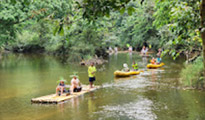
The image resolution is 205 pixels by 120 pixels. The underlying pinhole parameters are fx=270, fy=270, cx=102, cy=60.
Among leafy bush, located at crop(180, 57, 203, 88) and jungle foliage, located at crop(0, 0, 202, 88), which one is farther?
leafy bush, located at crop(180, 57, 203, 88)

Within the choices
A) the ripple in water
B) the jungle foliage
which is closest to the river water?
the ripple in water

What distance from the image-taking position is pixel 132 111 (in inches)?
384

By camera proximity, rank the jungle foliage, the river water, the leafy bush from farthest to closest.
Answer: the leafy bush → the river water → the jungle foliage

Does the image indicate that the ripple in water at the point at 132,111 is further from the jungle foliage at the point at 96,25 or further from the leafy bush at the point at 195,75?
the leafy bush at the point at 195,75

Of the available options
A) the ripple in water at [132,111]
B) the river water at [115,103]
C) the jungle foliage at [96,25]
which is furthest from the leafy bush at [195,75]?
the ripple in water at [132,111]

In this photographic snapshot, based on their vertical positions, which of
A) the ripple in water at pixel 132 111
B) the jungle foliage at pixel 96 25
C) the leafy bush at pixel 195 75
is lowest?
the ripple in water at pixel 132 111

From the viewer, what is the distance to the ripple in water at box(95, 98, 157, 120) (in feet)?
29.8

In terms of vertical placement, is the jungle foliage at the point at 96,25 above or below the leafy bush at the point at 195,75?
above

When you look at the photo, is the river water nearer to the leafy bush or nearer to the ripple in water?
the ripple in water

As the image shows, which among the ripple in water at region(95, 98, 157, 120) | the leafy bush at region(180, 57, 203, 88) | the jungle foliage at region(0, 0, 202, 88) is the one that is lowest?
the ripple in water at region(95, 98, 157, 120)

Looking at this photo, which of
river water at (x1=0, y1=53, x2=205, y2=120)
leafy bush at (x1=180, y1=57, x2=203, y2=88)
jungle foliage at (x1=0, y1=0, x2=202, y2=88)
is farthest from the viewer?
leafy bush at (x1=180, y1=57, x2=203, y2=88)

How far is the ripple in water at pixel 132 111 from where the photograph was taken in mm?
9078

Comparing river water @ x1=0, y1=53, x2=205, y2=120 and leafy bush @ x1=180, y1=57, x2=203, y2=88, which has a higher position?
leafy bush @ x1=180, y1=57, x2=203, y2=88

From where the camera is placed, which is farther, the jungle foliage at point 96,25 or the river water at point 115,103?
the river water at point 115,103
